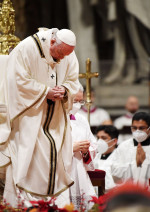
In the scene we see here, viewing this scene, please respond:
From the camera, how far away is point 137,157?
795 cm

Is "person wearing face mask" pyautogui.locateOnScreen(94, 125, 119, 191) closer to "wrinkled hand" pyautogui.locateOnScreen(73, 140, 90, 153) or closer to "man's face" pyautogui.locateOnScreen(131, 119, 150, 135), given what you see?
"man's face" pyautogui.locateOnScreen(131, 119, 150, 135)

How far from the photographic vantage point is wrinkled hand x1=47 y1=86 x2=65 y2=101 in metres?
5.20

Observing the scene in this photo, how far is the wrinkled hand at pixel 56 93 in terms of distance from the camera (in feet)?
17.0

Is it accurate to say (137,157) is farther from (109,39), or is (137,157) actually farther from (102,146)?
(109,39)

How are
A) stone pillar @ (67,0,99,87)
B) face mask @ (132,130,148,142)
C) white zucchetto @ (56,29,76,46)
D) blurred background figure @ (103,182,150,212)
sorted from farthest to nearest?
1. stone pillar @ (67,0,99,87)
2. face mask @ (132,130,148,142)
3. white zucchetto @ (56,29,76,46)
4. blurred background figure @ (103,182,150,212)

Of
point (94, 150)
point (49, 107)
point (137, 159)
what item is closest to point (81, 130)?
point (94, 150)

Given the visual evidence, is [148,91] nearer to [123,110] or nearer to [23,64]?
[123,110]

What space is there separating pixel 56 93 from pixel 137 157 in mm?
3039

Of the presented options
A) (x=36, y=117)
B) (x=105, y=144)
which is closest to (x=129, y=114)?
(x=105, y=144)

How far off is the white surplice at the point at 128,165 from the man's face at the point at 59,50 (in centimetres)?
306

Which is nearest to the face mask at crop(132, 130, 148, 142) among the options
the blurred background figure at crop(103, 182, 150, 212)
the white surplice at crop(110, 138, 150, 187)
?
the white surplice at crop(110, 138, 150, 187)

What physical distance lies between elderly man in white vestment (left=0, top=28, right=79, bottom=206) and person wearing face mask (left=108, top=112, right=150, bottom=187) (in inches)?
103

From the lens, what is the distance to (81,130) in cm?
627

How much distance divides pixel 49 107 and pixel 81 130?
38.4 inches
